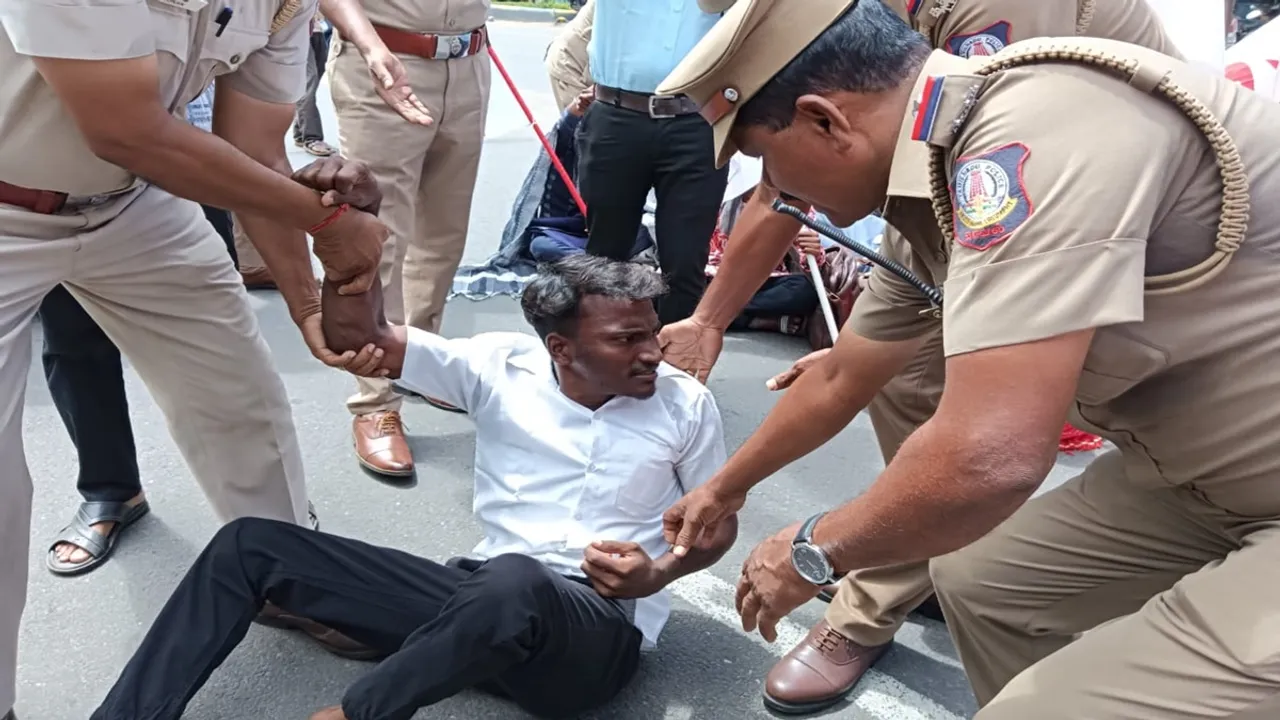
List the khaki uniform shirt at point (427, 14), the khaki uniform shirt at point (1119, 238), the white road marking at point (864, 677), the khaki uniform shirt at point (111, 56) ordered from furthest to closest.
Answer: the khaki uniform shirt at point (427, 14)
the white road marking at point (864, 677)
the khaki uniform shirt at point (111, 56)
the khaki uniform shirt at point (1119, 238)

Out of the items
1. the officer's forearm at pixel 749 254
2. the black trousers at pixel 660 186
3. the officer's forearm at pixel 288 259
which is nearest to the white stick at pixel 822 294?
the black trousers at pixel 660 186

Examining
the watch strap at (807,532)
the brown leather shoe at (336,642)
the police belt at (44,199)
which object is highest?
the police belt at (44,199)

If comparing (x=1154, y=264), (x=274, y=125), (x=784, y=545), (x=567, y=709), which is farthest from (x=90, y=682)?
(x=1154, y=264)

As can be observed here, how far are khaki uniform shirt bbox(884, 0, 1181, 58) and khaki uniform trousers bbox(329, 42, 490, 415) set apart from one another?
5.73ft

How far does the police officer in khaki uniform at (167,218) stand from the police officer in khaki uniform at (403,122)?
757 millimetres

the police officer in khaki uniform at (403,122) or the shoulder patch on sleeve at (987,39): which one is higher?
the shoulder patch on sleeve at (987,39)

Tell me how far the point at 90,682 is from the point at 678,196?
6.99 ft

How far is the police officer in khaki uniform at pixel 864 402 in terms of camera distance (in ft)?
6.14

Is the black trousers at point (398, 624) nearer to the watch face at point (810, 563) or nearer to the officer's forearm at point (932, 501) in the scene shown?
the watch face at point (810, 563)

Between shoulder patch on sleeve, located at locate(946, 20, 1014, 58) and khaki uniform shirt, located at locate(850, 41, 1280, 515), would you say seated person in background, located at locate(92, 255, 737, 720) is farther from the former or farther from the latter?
khaki uniform shirt, located at locate(850, 41, 1280, 515)

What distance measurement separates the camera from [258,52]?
6.86ft

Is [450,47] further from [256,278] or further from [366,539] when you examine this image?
[256,278]

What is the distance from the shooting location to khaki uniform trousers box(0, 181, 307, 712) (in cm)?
191

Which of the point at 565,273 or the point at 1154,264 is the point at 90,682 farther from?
the point at 1154,264
